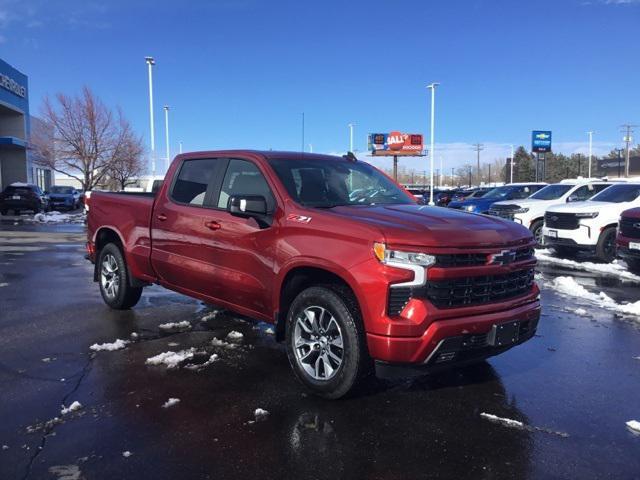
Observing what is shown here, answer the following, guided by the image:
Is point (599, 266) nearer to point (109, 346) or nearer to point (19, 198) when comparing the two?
point (109, 346)

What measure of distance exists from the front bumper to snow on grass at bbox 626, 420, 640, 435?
38.8 inches

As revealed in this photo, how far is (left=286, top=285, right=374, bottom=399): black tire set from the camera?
388cm

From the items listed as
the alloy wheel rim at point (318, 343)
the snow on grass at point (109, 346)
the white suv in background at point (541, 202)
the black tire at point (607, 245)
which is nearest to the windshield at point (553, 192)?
the white suv in background at point (541, 202)

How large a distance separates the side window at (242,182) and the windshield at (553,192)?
1258cm

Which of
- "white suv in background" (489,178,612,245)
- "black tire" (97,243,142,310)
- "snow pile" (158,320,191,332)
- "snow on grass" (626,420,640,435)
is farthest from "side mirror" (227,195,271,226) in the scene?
"white suv in background" (489,178,612,245)

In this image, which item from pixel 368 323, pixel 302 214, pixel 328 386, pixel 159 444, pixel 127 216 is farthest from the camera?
pixel 127 216

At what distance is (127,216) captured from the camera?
6.43 metres

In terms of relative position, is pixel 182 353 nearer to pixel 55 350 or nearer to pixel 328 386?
pixel 55 350

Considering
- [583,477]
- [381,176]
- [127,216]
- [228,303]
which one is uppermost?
[381,176]

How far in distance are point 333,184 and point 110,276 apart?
3408mm

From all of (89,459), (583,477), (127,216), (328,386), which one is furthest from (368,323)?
(127,216)

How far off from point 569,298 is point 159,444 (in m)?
6.56

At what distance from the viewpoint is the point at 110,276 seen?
22.4 ft

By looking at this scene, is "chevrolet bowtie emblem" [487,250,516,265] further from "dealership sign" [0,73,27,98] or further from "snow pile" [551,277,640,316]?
"dealership sign" [0,73,27,98]
